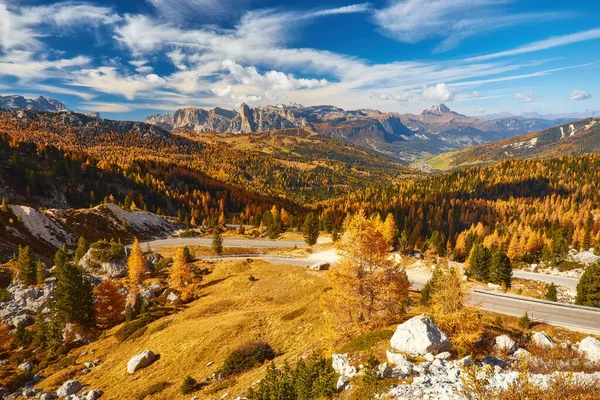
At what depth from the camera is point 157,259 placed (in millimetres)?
82562

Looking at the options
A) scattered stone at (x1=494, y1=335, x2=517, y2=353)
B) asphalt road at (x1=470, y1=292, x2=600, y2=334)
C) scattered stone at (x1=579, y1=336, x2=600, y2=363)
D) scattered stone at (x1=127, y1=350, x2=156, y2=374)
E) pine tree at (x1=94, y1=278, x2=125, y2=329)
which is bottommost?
pine tree at (x1=94, y1=278, x2=125, y2=329)

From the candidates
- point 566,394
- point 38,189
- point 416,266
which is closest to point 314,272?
point 416,266

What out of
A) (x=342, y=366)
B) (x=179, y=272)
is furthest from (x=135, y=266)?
(x=342, y=366)

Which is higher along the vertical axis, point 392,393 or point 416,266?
point 392,393

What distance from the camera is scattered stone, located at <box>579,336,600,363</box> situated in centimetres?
2051

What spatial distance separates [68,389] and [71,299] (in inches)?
880

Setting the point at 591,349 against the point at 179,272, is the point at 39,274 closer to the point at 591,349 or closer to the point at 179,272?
the point at 179,272

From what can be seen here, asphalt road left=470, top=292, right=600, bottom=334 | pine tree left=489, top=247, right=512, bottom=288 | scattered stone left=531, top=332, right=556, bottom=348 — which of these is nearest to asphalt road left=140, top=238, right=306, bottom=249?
pine tree left=489, top=247, right=512, bottom=288

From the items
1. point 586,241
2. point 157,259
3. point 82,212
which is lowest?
point 586,241

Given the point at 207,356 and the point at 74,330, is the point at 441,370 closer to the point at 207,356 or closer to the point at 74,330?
the point at 207,356

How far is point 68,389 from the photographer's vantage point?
115 feet

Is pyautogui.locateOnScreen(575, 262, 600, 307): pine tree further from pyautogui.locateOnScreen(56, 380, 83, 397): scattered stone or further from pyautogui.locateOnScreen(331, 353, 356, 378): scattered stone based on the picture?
pyautogui.locateOnScreen(56, 380, 83, 397): scattered stone

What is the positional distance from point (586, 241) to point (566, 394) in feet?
533

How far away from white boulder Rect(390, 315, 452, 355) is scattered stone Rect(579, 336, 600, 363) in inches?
399
